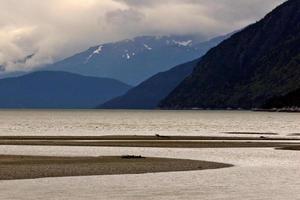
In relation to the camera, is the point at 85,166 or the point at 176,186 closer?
the point at 176,186

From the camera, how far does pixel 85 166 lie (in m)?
63.2

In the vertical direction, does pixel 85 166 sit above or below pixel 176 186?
above

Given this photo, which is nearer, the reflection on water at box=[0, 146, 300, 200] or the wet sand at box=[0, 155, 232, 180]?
the reflection on water at box=[0, 146, 300, 200]

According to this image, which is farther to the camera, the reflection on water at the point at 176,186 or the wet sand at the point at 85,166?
the wet sand at the point at 85,166

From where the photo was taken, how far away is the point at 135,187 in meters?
49.8

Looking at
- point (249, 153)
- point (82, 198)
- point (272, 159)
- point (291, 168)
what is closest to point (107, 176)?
point (82, 198)

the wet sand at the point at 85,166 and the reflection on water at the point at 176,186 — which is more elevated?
the wet sand at the point at 85,166

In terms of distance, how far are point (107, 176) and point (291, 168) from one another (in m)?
19.4

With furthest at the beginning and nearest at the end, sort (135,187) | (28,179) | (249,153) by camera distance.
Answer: (249,153)
(28,179)
(135,187)

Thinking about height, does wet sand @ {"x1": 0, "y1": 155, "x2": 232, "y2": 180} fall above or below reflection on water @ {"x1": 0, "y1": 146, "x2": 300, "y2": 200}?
above

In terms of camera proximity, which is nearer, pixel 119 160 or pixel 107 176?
pixel 107 176

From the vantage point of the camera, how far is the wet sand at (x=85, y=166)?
57.3m

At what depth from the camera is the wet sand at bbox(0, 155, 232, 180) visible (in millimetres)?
57312

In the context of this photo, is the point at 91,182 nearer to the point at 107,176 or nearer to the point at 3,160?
the point at 107,176
